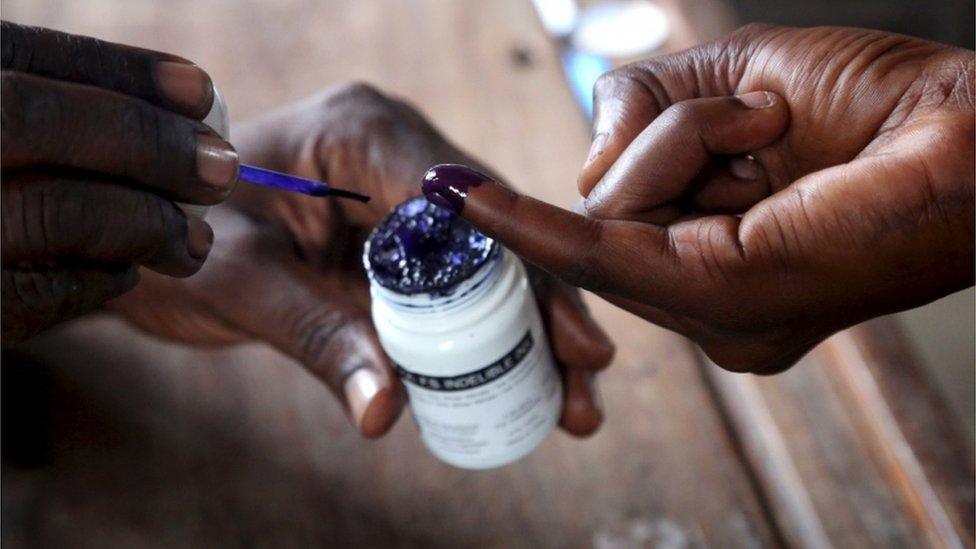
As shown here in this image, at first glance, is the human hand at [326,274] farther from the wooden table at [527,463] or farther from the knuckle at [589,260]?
the knuckle at [589,260]

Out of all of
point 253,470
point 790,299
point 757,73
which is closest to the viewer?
point 790,299

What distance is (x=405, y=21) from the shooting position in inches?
45.7

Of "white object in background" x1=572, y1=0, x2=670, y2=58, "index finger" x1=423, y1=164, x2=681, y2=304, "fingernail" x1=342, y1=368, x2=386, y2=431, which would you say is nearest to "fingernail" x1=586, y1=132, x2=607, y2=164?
"index finger" x1=423, y1=164, x2=681, y2=304

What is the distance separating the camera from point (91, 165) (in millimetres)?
521

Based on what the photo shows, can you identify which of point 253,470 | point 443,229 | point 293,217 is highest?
point 443,229

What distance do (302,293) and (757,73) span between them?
0.37m

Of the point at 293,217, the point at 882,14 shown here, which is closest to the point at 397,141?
the point at 293,217

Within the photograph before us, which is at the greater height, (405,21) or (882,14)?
(405,21)

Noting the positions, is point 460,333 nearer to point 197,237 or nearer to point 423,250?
point 423,250

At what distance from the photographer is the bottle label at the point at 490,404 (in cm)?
65

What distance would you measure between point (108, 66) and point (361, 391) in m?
0.28

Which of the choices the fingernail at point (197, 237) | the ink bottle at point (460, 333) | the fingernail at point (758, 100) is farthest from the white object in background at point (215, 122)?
the fingernail at point (758, 100)

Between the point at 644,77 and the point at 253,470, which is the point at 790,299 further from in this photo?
the point at 253,470

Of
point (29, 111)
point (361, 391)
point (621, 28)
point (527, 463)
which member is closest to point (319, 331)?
point (361, 391)
